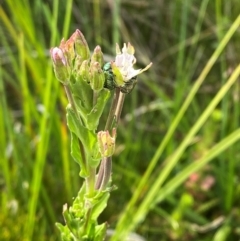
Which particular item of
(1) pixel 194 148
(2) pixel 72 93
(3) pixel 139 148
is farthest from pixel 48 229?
(2) pixel 72 93

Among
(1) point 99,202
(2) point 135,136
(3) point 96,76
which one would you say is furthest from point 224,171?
(3) point 96,76

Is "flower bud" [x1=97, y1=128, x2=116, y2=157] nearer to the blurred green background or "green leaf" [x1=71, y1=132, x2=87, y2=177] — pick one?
"green leaf" [x1=71, y1=132, x2=87, y2=177]

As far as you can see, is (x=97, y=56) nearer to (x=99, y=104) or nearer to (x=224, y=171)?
(x=99, y=104)

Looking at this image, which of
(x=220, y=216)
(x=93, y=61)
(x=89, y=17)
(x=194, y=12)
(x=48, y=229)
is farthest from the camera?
(x=89, y=17)

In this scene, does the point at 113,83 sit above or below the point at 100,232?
above

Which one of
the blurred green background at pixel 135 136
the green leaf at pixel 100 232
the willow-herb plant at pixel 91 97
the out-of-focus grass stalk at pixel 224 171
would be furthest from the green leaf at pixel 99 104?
the out-of-focus grass stalk at pixel 224 171

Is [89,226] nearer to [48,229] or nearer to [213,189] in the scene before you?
→ [48,229]

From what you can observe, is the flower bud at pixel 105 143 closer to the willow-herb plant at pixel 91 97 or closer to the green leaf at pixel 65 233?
the willow-herb plant at pixel 91 97
